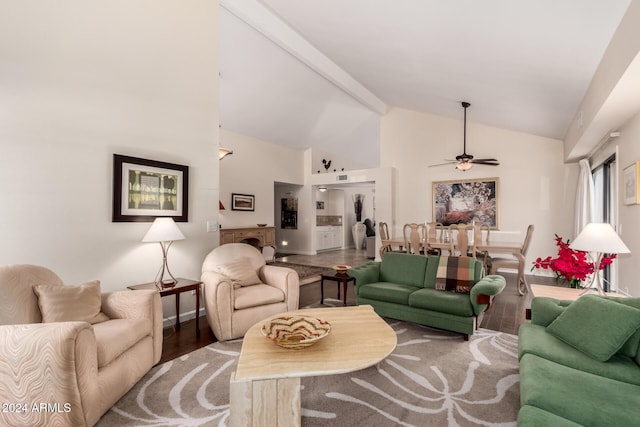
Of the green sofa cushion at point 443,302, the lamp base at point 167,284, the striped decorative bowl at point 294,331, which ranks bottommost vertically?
the green sofa cushion at point 443,302

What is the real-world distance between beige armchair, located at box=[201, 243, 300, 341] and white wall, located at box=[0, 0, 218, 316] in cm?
55

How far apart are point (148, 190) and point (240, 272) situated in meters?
1.28

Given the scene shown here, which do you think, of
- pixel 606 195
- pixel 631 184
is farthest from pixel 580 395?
pixel 606 195

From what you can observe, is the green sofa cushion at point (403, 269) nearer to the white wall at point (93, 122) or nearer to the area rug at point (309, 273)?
the area rug at point (309, 273)

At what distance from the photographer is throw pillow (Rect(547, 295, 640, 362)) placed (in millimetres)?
1774

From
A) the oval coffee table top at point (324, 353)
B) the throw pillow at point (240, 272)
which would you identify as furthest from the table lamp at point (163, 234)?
the oval coffee table top at point (324, 353)

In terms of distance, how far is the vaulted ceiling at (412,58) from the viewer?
265 cm

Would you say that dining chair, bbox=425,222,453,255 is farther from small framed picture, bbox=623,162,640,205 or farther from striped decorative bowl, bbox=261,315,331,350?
striped decorative bowl, bbox=261,315,331,350

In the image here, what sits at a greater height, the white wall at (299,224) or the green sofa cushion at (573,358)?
the white wall at (299,224)

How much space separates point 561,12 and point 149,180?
12.5 feet

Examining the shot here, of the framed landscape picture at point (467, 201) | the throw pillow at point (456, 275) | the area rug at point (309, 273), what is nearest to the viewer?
the throw pillow at point (456, 275)

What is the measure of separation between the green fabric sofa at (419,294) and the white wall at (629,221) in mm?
1354

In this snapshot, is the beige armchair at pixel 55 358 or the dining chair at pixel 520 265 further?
the dining chair at pixel 520 265

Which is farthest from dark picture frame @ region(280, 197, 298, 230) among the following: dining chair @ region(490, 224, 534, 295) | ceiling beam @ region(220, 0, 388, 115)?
dining chair @ region(490, 224, 534, 295)
